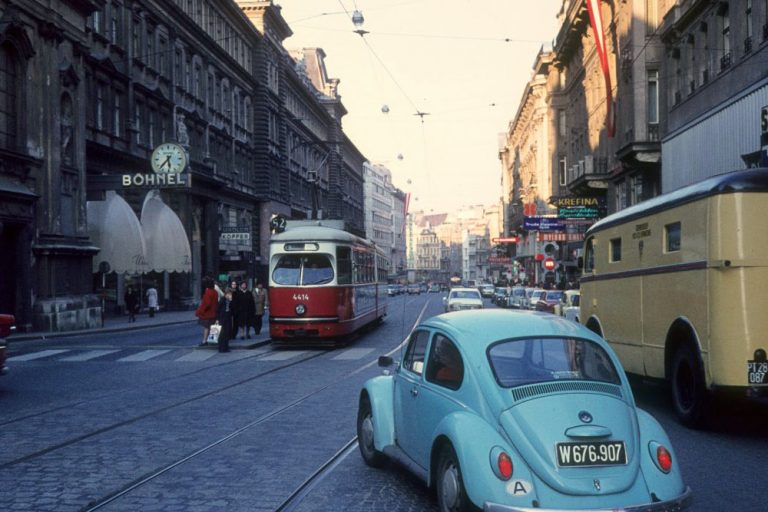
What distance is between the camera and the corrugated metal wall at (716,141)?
72.9 feet

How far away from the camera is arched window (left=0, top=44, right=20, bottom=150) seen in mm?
28266

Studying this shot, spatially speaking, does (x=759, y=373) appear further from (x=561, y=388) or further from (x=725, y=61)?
(x=725, y=61)

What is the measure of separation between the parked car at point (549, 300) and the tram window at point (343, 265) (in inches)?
535

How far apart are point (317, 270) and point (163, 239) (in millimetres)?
18876

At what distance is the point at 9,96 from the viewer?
94.2 ft

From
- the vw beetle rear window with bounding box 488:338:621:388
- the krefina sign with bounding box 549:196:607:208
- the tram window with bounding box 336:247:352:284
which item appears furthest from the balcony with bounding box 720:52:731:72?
the vw beetle rear window with bounding box 488:338:621:388

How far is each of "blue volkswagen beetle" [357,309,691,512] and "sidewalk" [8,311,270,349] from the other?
57.4 ft

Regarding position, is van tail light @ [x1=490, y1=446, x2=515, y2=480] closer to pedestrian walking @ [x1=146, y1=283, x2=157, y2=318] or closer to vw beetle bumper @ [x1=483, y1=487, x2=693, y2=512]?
vw beetle bumper @ [x1=483, y1=487, x2=693, y2=512]

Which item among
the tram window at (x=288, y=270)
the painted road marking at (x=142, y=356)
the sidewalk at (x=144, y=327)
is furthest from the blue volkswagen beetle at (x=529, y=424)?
the sidewalk at (x=144, y=327)

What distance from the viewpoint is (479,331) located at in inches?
262

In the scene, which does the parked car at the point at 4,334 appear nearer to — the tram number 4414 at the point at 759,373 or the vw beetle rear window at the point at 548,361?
the vw beetle rear window at the point at 548,361

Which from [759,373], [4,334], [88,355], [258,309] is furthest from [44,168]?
[759,373]

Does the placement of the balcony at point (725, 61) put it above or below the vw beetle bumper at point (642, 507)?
above

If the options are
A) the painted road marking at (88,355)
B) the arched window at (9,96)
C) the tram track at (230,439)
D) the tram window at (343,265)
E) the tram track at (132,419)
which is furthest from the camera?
the arched window at (9,96)
